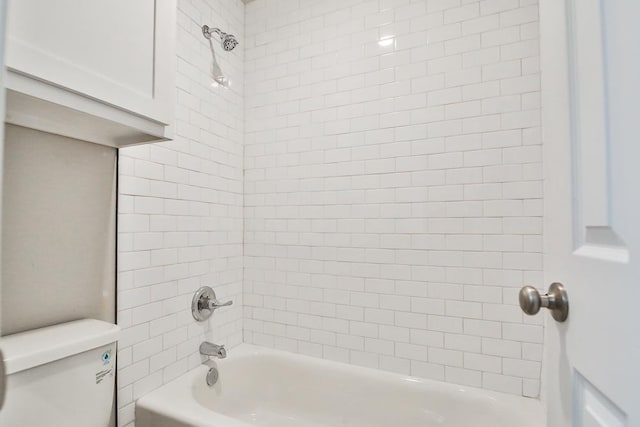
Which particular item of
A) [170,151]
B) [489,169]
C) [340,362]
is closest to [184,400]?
[340,362]

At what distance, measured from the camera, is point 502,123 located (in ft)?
5.04

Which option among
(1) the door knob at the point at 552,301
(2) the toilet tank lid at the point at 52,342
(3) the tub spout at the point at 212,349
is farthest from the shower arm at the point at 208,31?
(1) the door knob at the point at 552,301

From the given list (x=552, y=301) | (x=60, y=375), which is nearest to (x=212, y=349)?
(x=60, y=375)

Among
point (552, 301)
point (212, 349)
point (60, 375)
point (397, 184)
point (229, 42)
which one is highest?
point (229, 42)

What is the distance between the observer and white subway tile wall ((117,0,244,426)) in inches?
54.8

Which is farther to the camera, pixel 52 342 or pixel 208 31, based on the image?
pixel 208 31

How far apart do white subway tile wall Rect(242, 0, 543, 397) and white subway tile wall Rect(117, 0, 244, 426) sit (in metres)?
0.10

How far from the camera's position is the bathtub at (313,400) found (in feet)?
4.47

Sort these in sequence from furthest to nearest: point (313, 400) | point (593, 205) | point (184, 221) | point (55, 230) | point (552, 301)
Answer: point (313, 400), point (184, 221), point (55, 230), point (552, 301), point (593, 205)

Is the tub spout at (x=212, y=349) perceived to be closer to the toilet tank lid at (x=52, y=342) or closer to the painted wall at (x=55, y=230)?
the painted wall at (x=55, y=230)

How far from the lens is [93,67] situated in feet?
2.82

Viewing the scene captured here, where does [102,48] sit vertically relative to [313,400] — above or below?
above

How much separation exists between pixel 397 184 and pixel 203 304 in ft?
3.96

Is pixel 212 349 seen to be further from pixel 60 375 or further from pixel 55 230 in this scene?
pixel 55 230
